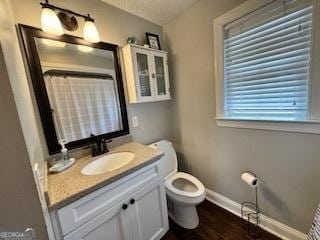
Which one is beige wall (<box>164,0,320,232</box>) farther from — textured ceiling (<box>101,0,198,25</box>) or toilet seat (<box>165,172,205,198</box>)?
toilet seat (<box>165,172,205,198</box>)

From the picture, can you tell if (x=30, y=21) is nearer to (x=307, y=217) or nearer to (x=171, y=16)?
(x=171, y=16)

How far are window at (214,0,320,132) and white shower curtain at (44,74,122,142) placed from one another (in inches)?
43.6

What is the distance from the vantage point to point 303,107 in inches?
44.8

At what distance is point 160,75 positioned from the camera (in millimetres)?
1842

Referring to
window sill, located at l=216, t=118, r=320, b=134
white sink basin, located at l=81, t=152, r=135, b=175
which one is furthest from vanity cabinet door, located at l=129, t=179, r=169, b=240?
window sill, located at l=216, t=118, r=320, b=134

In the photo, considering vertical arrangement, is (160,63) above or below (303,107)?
above

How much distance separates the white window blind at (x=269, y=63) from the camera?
1103mm

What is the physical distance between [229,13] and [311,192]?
5.21ft

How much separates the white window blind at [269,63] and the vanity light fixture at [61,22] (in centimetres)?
122

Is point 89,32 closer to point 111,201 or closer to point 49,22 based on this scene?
point 49,22

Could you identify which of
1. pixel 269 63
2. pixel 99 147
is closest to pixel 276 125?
pixel 269 63

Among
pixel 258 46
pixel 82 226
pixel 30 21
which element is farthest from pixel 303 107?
pixel 30 21

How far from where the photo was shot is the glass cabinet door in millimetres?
1627

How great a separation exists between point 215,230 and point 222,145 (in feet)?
2.73
